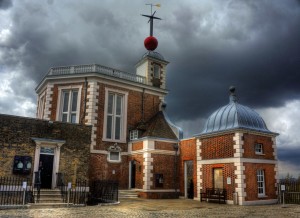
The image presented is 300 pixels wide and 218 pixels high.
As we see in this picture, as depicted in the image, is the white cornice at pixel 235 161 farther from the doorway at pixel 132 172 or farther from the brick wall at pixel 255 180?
the doorway at pixel 132 172

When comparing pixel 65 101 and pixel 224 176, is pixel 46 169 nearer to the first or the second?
pixel 65 101

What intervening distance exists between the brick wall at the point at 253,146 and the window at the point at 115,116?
11.2 metres

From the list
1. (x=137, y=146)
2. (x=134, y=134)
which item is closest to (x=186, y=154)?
(x=137, y=146)

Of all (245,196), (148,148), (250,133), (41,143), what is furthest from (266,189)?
(41,143)

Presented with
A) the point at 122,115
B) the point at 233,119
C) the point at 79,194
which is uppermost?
the point at 122,115

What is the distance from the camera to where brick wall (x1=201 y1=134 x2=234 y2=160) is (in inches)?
763

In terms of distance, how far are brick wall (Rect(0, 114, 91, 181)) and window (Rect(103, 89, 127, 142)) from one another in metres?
5.32

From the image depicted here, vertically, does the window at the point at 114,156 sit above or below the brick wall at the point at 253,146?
below

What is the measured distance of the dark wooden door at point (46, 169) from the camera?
18905 mm

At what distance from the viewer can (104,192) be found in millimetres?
20000

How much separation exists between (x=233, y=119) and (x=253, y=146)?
7.18ft

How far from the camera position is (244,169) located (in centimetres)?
1858

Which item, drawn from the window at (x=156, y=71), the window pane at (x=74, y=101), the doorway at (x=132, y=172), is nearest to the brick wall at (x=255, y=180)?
the doorway at (x=132, y=172)

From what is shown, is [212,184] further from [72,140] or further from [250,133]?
[72,140]
